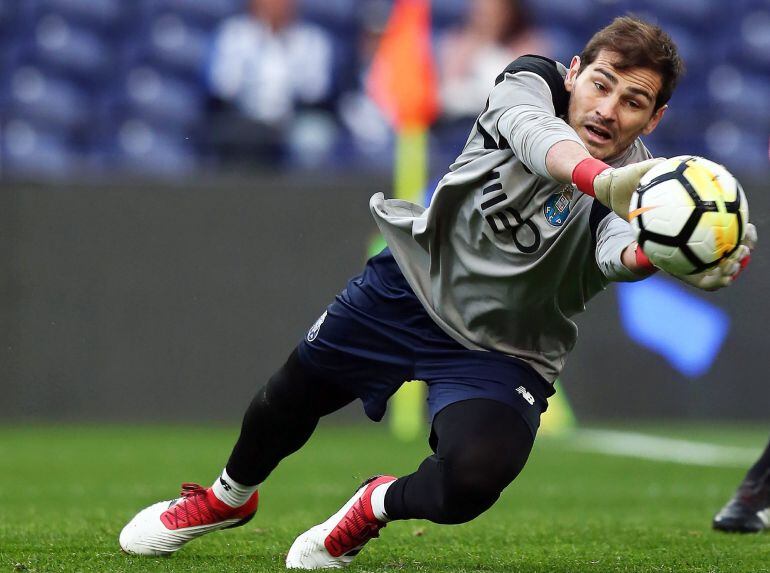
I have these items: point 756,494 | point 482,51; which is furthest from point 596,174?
point 482,51

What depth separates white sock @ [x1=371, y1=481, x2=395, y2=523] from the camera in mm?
4094

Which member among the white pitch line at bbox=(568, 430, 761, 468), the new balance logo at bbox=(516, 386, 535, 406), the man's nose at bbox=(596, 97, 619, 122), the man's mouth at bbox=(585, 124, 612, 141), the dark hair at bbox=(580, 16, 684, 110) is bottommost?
the white pitch line at bbox=(568, 430, 761, 468)

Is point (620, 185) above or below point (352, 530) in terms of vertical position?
above

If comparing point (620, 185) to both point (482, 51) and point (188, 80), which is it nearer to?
point (482, 51)

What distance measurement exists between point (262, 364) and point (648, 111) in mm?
6517

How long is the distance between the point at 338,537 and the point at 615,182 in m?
1.55

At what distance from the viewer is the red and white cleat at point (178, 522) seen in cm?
445

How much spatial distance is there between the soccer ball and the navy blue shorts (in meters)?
0.95

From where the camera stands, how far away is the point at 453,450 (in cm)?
385

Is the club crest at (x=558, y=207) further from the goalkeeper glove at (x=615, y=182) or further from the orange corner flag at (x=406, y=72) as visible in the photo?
the orange corner flag at (x=406, y=72)

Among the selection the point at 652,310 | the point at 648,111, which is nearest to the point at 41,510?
the point at 648,111

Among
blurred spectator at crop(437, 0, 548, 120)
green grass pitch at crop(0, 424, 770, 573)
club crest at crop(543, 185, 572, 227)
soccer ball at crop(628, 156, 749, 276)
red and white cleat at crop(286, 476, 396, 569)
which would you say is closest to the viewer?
soccer ball at crop(628, 156, 749, 276)

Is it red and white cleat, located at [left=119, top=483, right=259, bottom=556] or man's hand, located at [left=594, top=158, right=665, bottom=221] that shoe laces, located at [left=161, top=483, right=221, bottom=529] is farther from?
man's hand, located at [left=594, top=158, right=665, bottom=221]

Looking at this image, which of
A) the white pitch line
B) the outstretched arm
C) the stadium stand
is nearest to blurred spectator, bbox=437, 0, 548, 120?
the stadium stand
